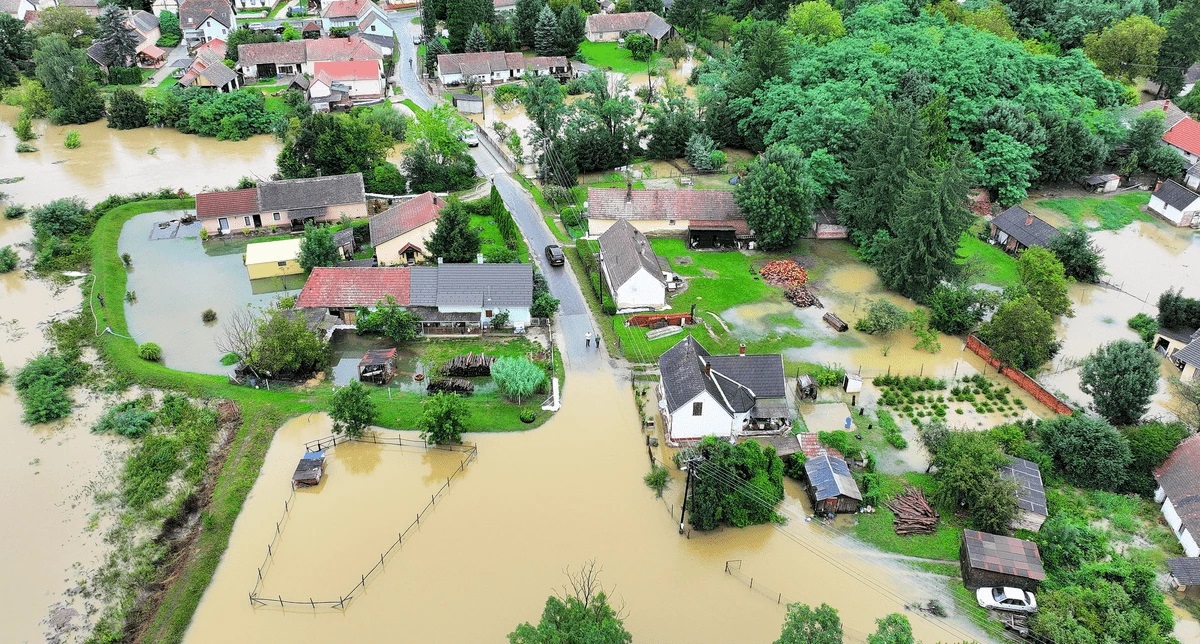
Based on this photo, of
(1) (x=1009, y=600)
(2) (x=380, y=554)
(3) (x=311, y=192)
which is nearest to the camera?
(1) (x=1009, y=600)

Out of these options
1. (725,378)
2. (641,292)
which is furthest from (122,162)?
(725,378)

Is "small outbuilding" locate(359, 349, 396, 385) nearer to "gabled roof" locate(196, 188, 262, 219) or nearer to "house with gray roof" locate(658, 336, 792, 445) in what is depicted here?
"house with gray roof" locate(658, 336, 792, 445)

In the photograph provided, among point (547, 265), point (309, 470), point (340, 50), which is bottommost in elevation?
point (309, 470)

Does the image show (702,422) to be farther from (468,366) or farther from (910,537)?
(468,366)

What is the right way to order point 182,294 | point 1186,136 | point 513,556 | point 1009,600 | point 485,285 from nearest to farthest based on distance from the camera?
point 1009,600, point 513,556, point 485,285, point 182,294, point 1186,136

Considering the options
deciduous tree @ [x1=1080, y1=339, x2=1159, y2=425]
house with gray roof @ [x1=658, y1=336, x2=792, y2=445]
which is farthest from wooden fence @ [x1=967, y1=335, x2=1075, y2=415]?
house with gray roof @ [x1=658, y1=336, x2=792, y2=445]

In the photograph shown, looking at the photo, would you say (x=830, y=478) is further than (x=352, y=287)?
No
